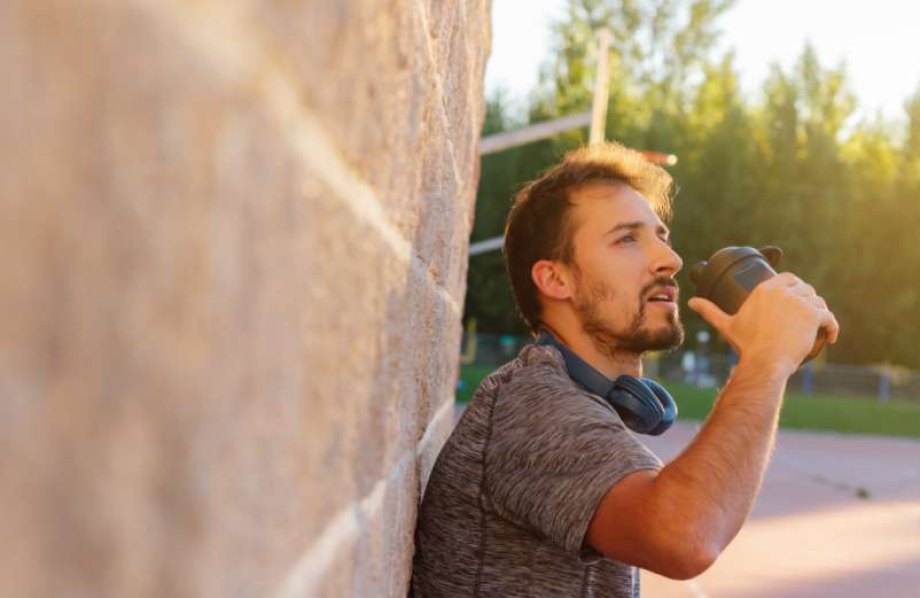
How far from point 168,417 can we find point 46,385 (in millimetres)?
118

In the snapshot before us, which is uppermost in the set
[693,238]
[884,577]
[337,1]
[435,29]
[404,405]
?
[337,1]

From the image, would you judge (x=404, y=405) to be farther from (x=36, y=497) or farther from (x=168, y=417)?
(x=36, y=497)

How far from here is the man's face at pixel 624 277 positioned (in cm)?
267

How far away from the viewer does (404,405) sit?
172cm

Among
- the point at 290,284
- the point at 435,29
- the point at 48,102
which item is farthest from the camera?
the point at 435,29

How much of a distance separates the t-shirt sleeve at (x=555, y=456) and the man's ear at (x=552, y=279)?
0.43 metres

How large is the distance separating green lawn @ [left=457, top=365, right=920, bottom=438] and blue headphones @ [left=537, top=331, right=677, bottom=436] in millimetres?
23765

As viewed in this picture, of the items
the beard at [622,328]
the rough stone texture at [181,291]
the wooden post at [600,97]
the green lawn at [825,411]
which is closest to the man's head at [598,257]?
the beard at [622,328]

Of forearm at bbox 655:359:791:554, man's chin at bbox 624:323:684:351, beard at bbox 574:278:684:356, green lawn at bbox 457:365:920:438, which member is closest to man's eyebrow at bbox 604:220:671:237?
beard at bbox 574:278:684:356

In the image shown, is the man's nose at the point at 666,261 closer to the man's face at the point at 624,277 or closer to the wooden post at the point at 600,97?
the man's face at the point at 624,277

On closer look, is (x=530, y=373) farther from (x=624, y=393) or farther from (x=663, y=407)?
(x=663, y=407)

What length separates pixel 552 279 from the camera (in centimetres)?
277

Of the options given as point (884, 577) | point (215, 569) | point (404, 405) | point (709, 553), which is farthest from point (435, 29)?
point (884, 577)

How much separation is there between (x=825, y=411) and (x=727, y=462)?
28591 mm
